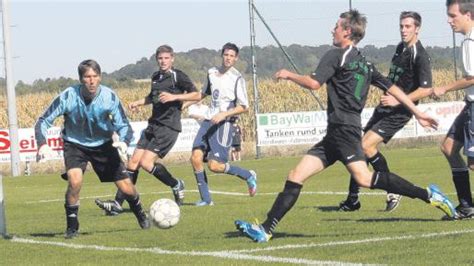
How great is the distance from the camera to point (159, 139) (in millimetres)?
14055

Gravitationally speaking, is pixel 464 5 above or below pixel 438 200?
above

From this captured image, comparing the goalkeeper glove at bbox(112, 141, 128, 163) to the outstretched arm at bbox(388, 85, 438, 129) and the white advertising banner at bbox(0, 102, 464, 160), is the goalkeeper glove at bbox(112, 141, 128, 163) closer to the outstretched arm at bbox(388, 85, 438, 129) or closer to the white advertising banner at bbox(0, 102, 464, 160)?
the outstretched arm at bbox(388, 85, 438, 129)

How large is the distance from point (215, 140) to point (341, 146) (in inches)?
199

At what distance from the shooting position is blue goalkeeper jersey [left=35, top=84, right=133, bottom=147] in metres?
10.1

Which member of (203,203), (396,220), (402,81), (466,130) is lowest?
(203,203)

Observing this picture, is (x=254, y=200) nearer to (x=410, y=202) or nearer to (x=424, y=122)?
(x=410, y=202)

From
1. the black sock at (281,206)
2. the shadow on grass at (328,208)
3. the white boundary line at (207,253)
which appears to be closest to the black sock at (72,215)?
the white boundary line at (207,253)

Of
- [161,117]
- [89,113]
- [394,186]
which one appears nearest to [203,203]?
[161,117]

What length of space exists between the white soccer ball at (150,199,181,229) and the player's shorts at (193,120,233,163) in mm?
3887

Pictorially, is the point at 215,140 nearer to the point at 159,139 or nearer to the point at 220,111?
the point at 220,111

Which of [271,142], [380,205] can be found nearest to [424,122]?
[380,205]

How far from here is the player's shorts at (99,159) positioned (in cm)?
1041

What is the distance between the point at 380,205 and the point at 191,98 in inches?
114

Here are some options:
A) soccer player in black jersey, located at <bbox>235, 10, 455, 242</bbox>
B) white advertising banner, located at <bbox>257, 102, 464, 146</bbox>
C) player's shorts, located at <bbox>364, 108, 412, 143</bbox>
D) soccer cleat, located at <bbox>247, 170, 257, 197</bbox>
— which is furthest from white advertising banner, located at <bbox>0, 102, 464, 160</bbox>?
soccer player in black jersey, located at <bbox>235, 10, 455, 242</bbox>
